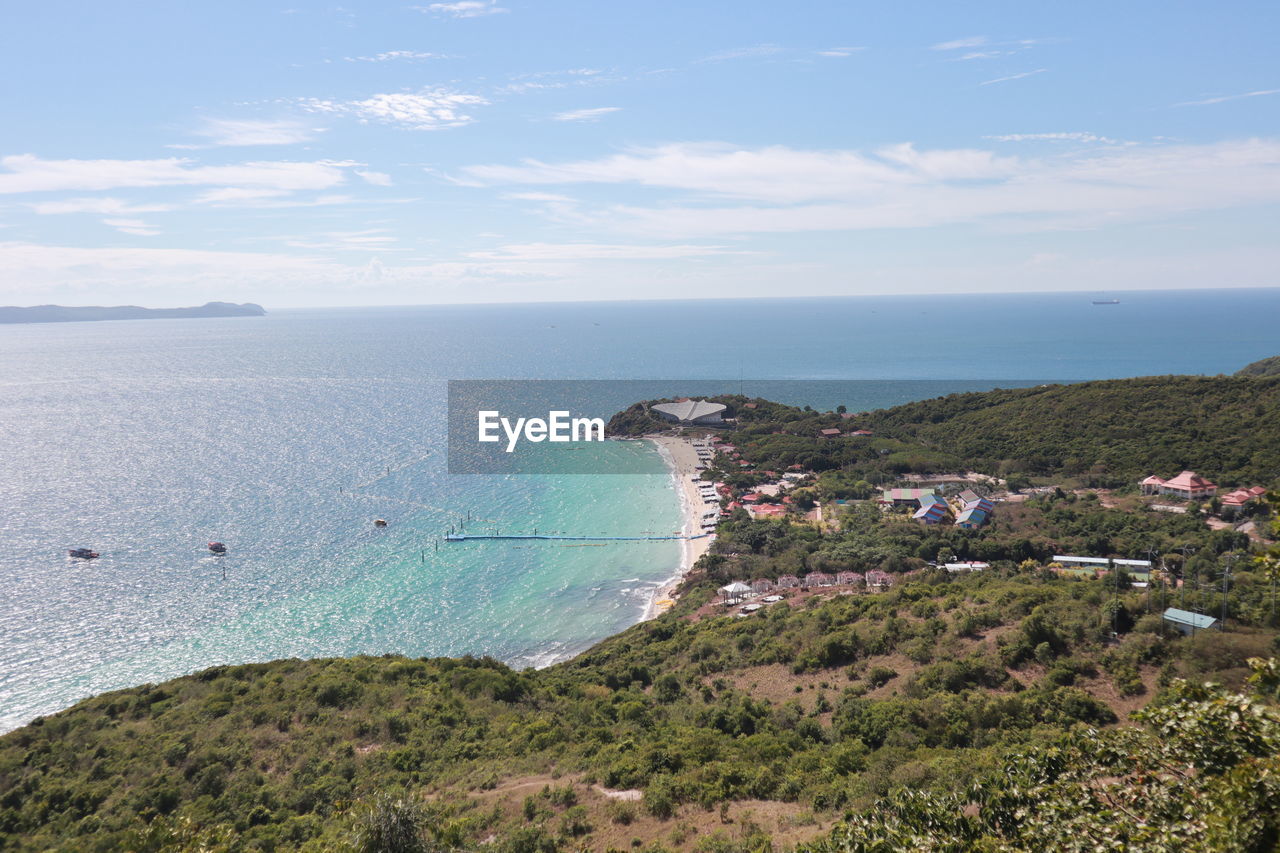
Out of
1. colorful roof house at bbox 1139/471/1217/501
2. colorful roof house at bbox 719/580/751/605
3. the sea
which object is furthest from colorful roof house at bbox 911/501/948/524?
the sea

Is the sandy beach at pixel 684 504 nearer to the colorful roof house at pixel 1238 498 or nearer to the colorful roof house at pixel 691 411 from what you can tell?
the colorful roof house at pixel 691 411

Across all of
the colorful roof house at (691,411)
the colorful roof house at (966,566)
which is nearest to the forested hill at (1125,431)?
the colorful roof house at (966,566)

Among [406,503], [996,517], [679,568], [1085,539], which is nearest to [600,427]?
[406,503]

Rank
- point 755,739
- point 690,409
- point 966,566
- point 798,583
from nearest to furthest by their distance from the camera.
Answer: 1. point 755,739
2. point 966,566
3. point 798,583
4. point 690,409

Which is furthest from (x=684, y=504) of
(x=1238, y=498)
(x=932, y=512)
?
(x=1238, y=498)

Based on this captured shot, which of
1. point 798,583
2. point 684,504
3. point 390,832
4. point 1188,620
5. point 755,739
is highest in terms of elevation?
point 1188,620

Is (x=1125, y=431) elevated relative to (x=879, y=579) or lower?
elevated

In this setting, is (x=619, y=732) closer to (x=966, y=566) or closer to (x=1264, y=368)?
(x=966, y=566)

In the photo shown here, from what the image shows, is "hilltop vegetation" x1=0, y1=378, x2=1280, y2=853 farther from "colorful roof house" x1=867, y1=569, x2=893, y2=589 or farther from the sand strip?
the sand strip
